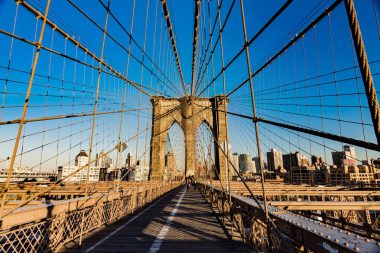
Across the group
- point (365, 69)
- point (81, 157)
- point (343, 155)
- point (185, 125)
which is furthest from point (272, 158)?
point (365, 69)

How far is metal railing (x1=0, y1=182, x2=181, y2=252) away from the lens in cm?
366

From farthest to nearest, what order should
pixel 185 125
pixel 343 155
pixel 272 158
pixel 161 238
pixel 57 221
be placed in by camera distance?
1. pixel 272 158
2. pixel 185 125
3. pixel 343 155
4. pixel 161 238
5. pixel 57 221

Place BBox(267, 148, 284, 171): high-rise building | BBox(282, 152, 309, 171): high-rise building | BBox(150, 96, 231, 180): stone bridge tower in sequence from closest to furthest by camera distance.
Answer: BBox(150, 96, 231, 180): stone bridge tower < BBox(267, 148, 284, 171): high-rise building < BBox(282, 152, 309, 171): high-rise building

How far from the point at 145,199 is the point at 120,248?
27.9 feet

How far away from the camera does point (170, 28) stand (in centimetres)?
1598

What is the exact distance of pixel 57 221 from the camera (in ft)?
15.3

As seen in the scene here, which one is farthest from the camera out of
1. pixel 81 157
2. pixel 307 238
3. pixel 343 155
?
pixel 81 157

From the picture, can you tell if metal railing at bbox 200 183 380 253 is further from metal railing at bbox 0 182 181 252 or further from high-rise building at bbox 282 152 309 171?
high-rise building at bbox 282 152 309 171

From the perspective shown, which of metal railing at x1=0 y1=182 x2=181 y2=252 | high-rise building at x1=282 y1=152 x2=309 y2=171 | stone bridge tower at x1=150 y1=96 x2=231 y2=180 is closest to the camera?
metal railing at x1=0 y1=182 x2=181 y2=252

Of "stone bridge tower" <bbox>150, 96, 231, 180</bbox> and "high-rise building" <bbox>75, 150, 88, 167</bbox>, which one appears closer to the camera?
"high-rise building" <bbox>75, 150, 88, 167</bbox>

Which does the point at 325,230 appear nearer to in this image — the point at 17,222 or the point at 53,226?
the point at 17,222

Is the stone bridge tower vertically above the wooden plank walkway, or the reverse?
the stone bridge tower

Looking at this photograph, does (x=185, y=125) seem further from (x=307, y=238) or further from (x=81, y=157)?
(x=307, y=238)

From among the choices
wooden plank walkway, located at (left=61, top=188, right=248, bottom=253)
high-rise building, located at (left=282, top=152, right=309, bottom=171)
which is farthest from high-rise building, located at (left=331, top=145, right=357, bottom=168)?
high-rise building, located at (left=282, top=152, right=309, bottom=171)
